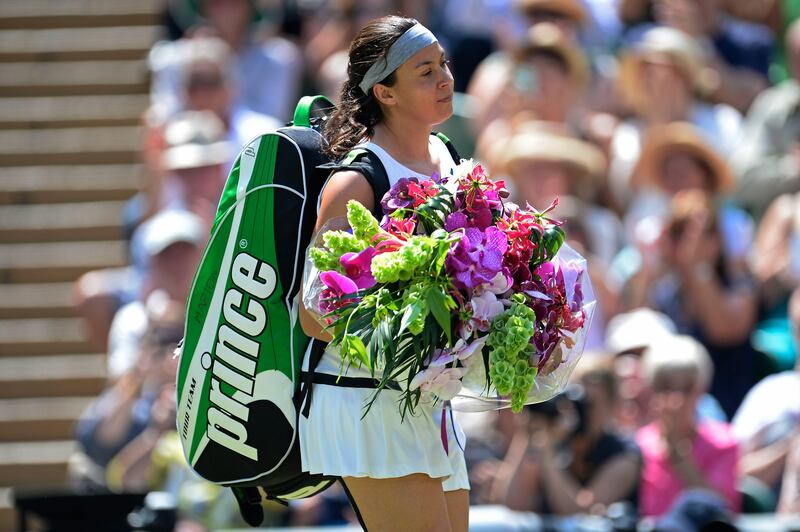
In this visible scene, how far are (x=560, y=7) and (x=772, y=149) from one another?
70.6 inches

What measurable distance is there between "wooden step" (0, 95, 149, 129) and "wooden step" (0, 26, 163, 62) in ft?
1.32

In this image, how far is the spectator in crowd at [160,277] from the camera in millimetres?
7938

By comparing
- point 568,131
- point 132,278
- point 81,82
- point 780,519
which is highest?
point 81,82

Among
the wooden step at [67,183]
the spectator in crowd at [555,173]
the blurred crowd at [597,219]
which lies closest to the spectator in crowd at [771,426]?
the blurred crowd at [597,219]

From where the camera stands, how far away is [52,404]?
8.77m

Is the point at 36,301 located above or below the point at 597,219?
below

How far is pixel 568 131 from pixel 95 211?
327 centimetres

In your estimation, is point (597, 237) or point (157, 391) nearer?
point (157, 391)

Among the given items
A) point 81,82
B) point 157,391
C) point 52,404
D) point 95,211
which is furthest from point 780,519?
A: point 81,82

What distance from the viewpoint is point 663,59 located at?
8531 millimetres

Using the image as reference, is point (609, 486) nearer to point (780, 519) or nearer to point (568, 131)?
point (780, 519)

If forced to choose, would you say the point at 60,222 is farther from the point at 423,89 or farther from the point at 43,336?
the point at 423,89

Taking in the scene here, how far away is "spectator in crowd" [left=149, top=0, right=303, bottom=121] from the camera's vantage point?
9711 mm

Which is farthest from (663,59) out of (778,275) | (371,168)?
(371,168)
